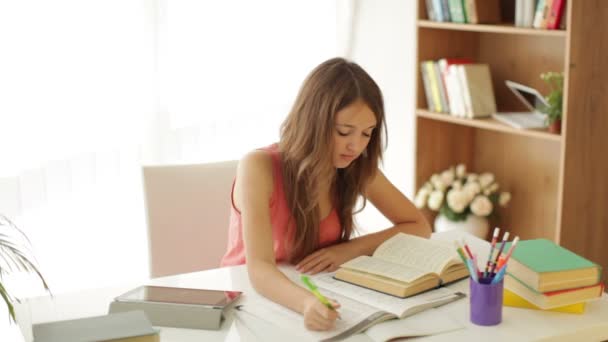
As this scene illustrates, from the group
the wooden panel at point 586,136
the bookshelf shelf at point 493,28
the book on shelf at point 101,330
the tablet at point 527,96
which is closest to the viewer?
the book on shelf at point 101,330

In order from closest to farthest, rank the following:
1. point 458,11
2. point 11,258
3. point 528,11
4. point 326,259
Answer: point 11,258, point 326,259, point 528,11, point 458,11

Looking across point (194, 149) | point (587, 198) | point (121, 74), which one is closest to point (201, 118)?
point (194, 149)

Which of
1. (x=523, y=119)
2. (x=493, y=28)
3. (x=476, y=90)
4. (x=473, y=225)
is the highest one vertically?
(x=493, y=28)

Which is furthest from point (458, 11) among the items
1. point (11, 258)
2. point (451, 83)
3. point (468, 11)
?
point (11, 258)

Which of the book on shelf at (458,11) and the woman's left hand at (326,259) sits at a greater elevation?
the book on shelf at (458,11)

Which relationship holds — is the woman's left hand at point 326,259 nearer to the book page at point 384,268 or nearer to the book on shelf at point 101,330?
the book page at point 384,268

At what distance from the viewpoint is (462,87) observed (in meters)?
3.31

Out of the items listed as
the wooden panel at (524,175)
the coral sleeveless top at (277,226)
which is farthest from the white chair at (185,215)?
the wooden panel at (524,175)

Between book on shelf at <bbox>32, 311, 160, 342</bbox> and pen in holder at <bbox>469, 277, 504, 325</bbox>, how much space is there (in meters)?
0.62

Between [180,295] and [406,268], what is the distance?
0.49 meters

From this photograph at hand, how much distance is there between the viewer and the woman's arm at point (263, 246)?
1.57 m

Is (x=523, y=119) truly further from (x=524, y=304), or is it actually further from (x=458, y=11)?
(x=524, y=304)

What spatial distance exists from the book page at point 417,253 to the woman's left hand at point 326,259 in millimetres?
90

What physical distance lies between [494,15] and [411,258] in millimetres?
1758
